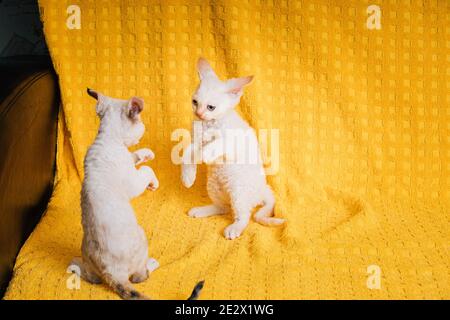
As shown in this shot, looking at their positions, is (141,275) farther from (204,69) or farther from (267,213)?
(204,69)

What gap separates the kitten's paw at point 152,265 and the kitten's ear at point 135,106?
0.38 metres

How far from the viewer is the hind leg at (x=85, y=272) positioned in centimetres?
118

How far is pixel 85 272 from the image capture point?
47.1 inches

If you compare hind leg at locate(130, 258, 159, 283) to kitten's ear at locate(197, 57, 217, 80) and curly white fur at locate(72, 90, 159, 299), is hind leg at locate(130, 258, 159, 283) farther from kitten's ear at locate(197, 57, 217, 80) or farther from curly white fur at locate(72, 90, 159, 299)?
kitten's ear at locate(197, 57, 217, 80)

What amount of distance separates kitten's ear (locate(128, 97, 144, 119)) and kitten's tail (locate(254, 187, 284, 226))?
558 millimetres

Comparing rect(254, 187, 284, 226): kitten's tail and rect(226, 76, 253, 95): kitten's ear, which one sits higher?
rect(226, 76, 253, 95): kitten's ear

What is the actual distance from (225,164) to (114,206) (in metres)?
0.47

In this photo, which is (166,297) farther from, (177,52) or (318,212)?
(177,52)

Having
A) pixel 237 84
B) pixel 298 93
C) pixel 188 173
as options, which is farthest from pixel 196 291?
pixel 298 93

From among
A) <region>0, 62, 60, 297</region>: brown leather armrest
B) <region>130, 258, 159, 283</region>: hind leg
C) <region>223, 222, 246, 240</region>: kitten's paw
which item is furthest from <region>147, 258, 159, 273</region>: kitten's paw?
<region>0, 62, 60, 297</region>: brown leather armrest

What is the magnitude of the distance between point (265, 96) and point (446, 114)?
602mm

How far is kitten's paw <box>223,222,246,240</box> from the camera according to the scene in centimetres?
144

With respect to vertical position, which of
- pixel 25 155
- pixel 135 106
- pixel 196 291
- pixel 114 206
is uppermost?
pixel 135 106

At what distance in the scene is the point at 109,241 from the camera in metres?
1.10
